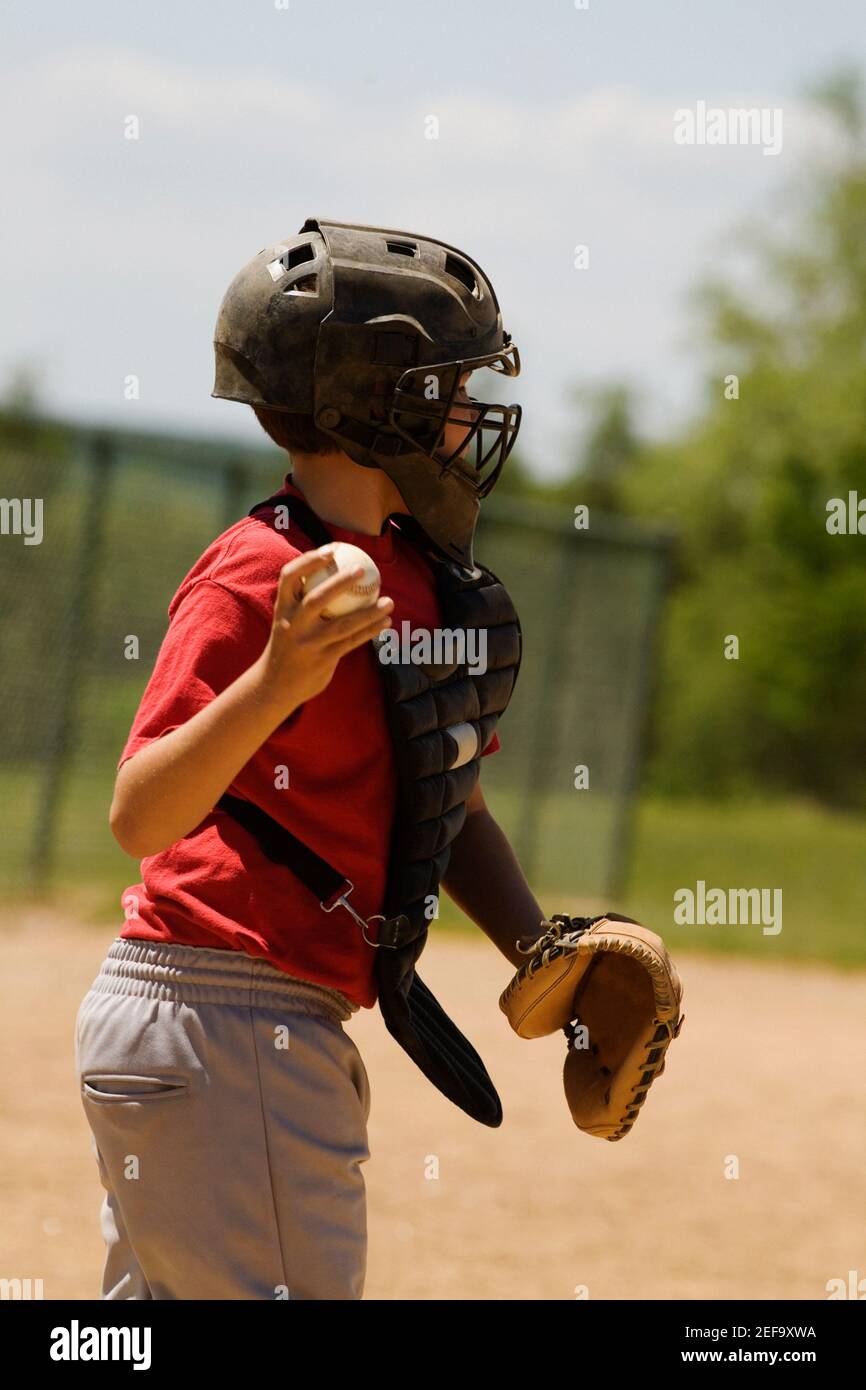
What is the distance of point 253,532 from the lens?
89.7 inches

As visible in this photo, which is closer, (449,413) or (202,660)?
(202,660)

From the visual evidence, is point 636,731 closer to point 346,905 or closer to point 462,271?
point 462,271

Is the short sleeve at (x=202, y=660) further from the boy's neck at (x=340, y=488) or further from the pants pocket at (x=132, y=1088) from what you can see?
the pants pocket at (x=132, y=1088)

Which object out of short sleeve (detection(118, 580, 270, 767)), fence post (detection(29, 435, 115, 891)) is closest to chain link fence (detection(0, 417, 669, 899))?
fence post (detection(29, 435, 115, 891))

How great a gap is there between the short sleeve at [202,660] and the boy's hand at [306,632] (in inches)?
8.2

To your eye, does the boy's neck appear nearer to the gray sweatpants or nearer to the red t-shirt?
the red t-shirt

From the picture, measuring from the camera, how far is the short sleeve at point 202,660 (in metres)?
2.14

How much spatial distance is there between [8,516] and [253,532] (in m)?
7.85

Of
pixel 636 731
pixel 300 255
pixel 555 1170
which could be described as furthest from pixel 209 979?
pixel 636 731

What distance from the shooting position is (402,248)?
2.51m

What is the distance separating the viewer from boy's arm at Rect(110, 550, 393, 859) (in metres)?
1.89

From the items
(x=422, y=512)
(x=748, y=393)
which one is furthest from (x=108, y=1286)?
(x=748, y=393)

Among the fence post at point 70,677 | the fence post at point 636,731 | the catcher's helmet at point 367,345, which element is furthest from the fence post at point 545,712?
the catcher's helmet at point 367,345

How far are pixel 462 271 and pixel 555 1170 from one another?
3.72m
